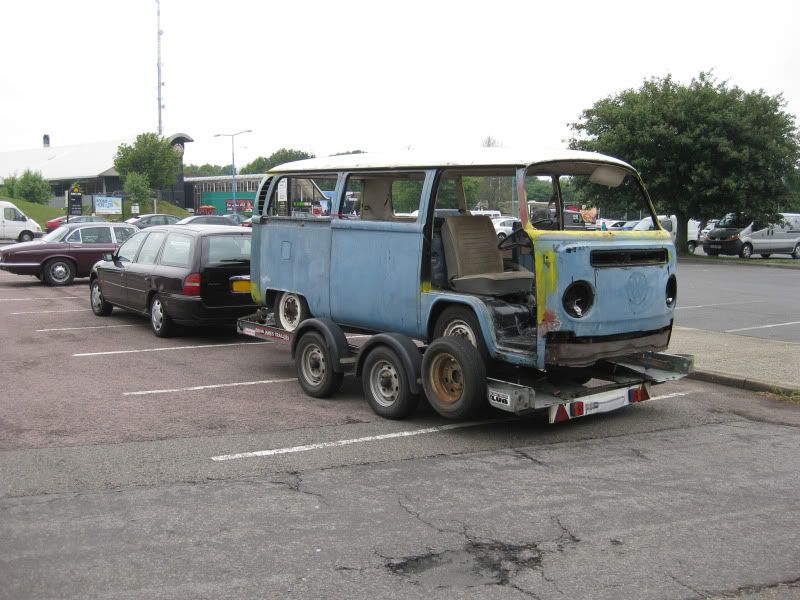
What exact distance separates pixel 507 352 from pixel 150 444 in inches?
117

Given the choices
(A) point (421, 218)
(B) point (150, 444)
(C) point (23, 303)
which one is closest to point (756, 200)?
(C) point (23, 303)

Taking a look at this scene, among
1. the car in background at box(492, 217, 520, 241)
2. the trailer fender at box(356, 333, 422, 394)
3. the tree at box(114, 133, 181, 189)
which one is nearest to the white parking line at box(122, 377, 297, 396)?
the trailer fender at box(356, 333, 422, 394)

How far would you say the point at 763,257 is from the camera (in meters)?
37.3

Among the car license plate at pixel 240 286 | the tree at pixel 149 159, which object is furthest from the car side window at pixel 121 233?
the tree at pixel 149 159

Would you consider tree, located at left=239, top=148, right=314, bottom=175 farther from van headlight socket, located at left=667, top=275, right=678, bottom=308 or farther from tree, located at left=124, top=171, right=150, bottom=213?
van headlight socket, located at left=667, top=275, right=678, bottom=308

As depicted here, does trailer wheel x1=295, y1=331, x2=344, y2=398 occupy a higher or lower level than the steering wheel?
lower

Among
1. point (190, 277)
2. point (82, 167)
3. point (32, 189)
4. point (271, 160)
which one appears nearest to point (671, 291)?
point (190, 277)

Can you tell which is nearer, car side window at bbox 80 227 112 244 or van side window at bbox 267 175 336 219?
van side window at bbox 267 175 336 219

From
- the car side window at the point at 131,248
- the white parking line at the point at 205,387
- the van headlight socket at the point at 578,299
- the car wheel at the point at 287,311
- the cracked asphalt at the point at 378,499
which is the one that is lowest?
the cracked asphalt at the point at 378,499

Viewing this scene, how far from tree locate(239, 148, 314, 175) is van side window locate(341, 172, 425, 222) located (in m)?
128

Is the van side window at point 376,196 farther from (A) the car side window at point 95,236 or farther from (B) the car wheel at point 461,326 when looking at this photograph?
(A) the car side window at point 95,236

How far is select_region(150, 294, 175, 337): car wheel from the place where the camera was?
1238 centimetres

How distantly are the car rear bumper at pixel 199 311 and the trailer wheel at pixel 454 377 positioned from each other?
517 cm

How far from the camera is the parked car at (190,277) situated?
11891 mm
